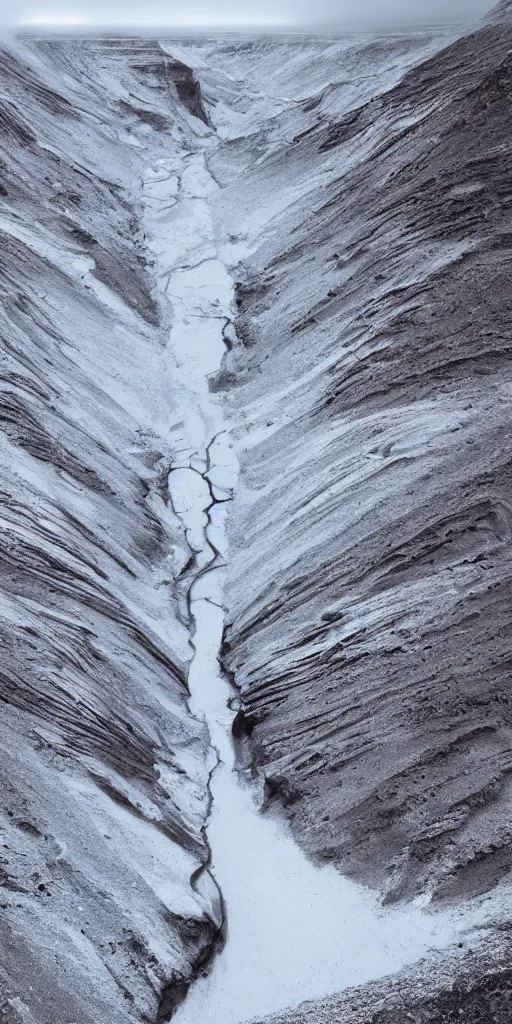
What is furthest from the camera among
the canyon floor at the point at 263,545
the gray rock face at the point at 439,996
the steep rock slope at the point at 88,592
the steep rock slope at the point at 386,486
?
the steep rock slope at the point at 386,486

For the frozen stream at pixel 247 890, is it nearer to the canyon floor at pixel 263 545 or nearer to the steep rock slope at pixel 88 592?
the canyon floor at pixel 263 545

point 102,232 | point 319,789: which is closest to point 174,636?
point 319,789

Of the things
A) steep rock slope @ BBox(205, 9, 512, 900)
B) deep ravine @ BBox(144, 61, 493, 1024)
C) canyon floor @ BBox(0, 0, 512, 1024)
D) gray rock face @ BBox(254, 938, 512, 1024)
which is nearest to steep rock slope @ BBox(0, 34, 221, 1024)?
canyon floor @ BBox(0, 0, 512, 1024)

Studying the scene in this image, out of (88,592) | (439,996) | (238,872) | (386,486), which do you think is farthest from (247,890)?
(386,486)

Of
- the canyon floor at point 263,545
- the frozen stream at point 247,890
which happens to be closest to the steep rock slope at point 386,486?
the canyon floor at point 263,545

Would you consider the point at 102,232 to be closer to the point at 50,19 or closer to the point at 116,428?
the point at 116,428

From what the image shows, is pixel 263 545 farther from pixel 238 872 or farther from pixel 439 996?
pixel 439 996
